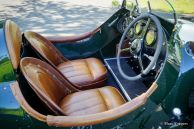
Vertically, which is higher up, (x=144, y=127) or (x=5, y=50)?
(x=5, y=50)

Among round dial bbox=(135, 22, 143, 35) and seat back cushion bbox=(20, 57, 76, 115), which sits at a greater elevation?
round dial bbox=(135, 22, 143, 35)

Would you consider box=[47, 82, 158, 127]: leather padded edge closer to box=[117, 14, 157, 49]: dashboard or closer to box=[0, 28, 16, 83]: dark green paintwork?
box=[0, 28, 16, 83]: dark green paintwork

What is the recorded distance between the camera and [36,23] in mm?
7711

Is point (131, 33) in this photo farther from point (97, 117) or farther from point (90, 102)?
point (97, 117)

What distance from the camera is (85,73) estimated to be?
10.9 ft

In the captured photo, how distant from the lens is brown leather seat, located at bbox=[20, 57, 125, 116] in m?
2.27

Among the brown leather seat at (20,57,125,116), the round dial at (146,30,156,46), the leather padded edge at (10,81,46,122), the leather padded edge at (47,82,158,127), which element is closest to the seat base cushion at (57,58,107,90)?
the brown leather seat at (20,57,125,116)

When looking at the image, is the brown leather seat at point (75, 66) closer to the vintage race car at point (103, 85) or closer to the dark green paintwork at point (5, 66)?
the vintage race car at point (103, 85)

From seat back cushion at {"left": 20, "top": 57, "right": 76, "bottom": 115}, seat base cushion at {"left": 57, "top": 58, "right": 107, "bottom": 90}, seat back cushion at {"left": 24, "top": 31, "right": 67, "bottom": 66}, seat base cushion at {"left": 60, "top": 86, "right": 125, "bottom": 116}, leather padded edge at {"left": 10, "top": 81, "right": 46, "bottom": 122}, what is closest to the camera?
leather padded edge at {"left": 10, "top": 81, "right": 46, "bottom": 122}

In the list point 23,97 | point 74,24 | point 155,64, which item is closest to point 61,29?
point 74,24

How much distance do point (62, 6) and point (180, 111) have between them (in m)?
8.51

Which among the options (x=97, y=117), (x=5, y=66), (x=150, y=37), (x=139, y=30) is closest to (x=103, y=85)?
(x=139, y=30)

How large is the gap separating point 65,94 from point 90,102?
0.31 m

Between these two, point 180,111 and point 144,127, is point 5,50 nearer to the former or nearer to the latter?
point 144,127
